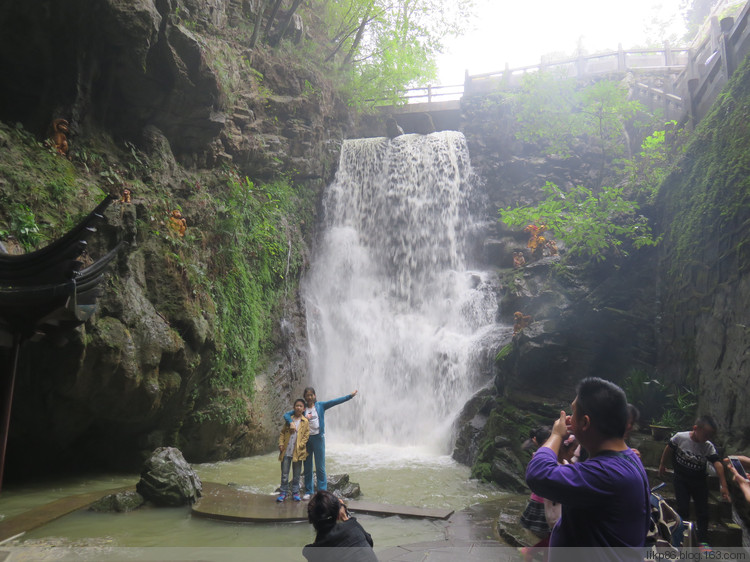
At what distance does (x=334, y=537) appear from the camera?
3387 millimetres

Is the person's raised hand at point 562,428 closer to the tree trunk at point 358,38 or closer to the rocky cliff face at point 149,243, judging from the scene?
the rocky cliff face at point 149,243

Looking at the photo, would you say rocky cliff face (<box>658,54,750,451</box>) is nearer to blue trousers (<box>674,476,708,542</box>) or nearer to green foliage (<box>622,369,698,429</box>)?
green foliage (<box>622,369,698,429</box>)

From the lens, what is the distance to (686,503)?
5.37m

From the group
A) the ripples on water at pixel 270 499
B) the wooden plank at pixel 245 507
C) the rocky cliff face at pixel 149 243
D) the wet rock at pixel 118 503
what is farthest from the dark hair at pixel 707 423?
the rocky cliff face at pixel 149 243

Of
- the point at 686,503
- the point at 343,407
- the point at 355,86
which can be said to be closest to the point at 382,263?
the point at 343,407

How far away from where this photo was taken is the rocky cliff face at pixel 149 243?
8727mm

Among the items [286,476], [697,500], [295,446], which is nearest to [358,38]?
[295,446]

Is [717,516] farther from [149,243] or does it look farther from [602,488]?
[149,243]

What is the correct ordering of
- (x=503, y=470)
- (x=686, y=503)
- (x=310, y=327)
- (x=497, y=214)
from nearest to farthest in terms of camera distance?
(x=686, y=503), (x=503, y=470), (x=310, y=327), (x=497, y=214)

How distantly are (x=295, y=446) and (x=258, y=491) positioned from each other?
1.66m

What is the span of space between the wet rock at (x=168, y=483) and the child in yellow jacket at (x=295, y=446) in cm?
132

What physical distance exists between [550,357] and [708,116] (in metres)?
5.90

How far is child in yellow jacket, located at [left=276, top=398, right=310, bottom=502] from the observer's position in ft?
23.6

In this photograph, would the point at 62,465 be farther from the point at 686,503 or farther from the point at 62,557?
the point at 686,503
